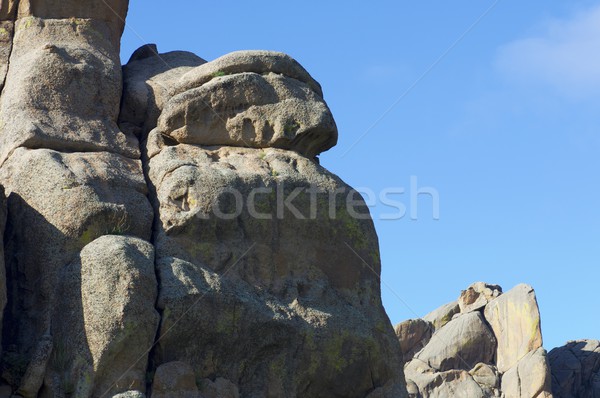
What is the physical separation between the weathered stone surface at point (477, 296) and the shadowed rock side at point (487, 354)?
0.08 meters

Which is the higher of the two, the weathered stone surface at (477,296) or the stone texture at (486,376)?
the weathered stone surface at (477,296)

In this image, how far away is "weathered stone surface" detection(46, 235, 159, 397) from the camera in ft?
82.0

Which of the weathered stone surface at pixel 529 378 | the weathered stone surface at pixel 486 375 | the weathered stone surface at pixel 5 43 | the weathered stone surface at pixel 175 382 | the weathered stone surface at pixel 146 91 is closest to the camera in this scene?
the weathered stone surface at pixel 175 382

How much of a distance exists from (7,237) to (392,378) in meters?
9.87

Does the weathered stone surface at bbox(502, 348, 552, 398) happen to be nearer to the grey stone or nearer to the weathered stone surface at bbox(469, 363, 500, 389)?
the weathered stone surface at bbox(469, 363, 500, 389)

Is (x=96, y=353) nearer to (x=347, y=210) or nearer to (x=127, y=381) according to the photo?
(x=127, y=381)

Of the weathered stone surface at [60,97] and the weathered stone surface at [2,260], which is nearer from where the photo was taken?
the weathered stone surface at [2,260]

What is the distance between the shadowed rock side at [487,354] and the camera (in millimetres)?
61594

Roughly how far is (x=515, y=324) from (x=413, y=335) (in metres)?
7.14

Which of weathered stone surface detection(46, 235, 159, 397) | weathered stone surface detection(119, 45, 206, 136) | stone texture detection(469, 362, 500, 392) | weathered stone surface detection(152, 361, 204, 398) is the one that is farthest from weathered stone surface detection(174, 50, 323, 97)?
stone texture detection(469, 362, 500, 392)

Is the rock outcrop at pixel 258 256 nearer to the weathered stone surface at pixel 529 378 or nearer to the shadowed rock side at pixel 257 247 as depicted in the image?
the shadowed rock side at pixel 257 247

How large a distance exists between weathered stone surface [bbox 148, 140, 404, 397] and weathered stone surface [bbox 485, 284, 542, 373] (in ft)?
117

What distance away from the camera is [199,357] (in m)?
26.7

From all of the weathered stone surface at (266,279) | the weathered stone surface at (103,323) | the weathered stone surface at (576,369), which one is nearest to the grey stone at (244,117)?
the weathered stone surface at (266,279)
